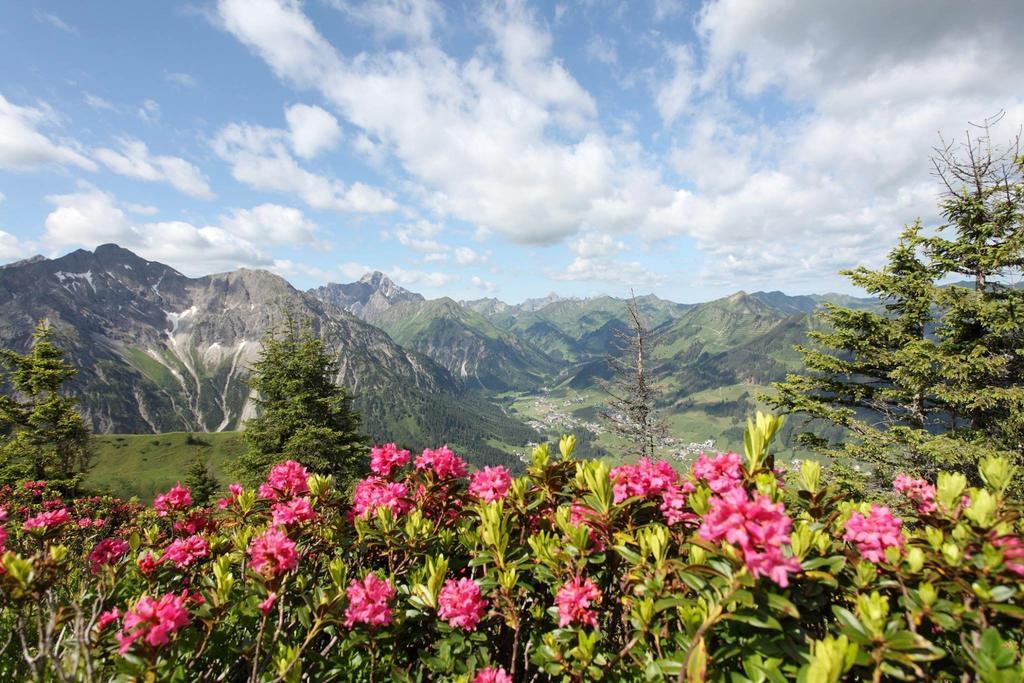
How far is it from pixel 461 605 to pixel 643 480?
146cm

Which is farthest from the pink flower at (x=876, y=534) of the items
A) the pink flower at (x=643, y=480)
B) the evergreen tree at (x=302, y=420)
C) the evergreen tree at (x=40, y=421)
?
the evergreen tree at (x=40, y=421)

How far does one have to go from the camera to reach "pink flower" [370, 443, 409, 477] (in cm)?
418

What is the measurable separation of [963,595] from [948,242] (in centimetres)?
1785

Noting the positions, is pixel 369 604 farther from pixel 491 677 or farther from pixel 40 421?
pixel 40 421

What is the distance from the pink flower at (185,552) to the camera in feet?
11.2

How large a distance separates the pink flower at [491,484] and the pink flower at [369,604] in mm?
1155

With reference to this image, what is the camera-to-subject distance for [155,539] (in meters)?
4.22

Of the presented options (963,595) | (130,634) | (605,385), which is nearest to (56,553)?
(130,634)

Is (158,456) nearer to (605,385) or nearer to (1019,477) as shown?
(605,385)

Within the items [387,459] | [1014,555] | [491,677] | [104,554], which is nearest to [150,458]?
[104,554]

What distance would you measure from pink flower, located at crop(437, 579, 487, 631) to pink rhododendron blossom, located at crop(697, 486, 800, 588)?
1502 millimetres

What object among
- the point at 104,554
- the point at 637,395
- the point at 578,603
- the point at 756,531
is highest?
the point at 756,531

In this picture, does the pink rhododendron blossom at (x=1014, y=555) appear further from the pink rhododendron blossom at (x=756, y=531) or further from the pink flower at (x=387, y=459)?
the pink flower at (x=387, y=459)

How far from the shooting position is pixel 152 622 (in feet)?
7.29
